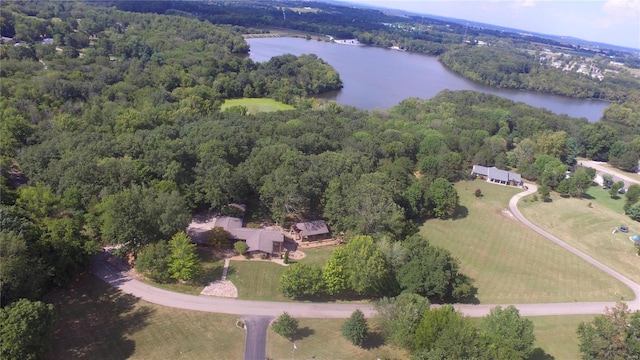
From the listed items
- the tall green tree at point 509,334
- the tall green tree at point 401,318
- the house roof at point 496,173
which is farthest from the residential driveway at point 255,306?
the house roof at point 496,173

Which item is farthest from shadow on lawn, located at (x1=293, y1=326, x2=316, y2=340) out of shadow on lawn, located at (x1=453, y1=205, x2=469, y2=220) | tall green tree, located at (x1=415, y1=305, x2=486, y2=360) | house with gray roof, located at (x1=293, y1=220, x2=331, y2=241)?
shadow on lawn, located at (x1=453, y1=205, x2=469, y2=220)

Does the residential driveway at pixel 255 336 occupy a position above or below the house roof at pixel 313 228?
below

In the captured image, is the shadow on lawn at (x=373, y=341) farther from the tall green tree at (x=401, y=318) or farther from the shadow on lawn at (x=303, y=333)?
the shadow on lawn at (x=303, y=333)

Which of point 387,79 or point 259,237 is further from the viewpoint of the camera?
point 387,79

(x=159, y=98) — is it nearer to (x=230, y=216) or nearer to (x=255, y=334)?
(x=230, y=216)

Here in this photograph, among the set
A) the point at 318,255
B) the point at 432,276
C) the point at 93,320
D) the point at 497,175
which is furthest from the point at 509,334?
the point at 497,175

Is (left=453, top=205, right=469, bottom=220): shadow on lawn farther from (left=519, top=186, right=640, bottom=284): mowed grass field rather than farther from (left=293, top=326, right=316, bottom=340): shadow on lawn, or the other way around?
(left=293, top=326, right=316, bottom=340): shadow on lawn

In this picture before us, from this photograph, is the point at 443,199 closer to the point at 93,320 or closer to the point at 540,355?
the point at 540,355
